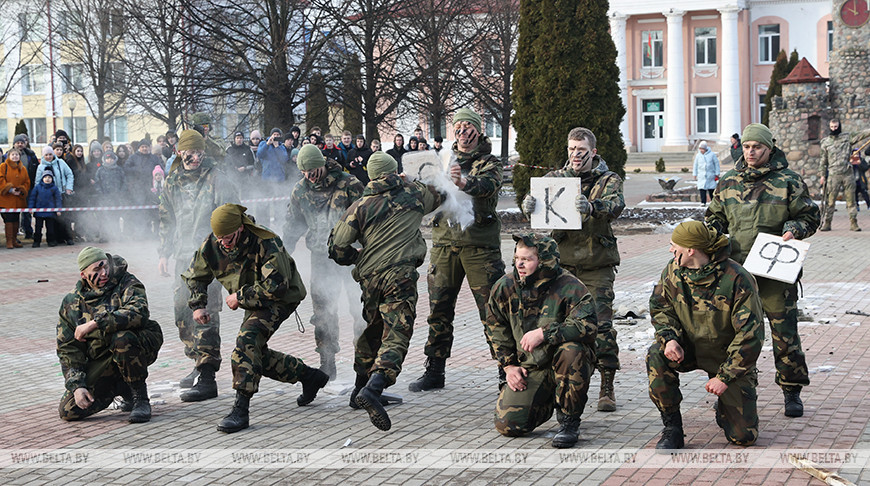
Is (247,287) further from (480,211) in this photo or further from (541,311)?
(541,311)

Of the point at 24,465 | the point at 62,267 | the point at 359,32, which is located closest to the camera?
the point at 24,465

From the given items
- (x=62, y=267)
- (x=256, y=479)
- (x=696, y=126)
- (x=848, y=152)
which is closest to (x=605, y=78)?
Result: (x=848, y=152)

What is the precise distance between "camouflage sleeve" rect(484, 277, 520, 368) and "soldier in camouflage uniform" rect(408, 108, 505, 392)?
1.09 metres

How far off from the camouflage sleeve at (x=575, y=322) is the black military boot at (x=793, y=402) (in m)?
1.47

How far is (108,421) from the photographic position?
754cm

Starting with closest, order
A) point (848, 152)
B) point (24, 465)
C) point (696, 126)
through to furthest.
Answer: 1. point (24, 465)
2. point (848, 152)
3. point (696, 126)

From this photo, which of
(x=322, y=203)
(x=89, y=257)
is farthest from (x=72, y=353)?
(x=322, y=203)

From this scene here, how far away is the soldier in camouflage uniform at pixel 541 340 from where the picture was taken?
21.1 ft

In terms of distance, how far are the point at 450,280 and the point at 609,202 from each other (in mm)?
1400

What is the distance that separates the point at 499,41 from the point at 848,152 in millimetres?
20815

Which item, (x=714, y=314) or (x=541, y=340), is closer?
(x=714, y=314)

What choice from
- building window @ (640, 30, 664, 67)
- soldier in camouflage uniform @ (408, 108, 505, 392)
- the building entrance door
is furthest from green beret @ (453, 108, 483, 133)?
building window @ (640, 30, 664, 67)

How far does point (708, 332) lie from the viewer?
6.32 m

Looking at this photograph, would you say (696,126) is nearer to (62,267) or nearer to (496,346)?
(62,267)
